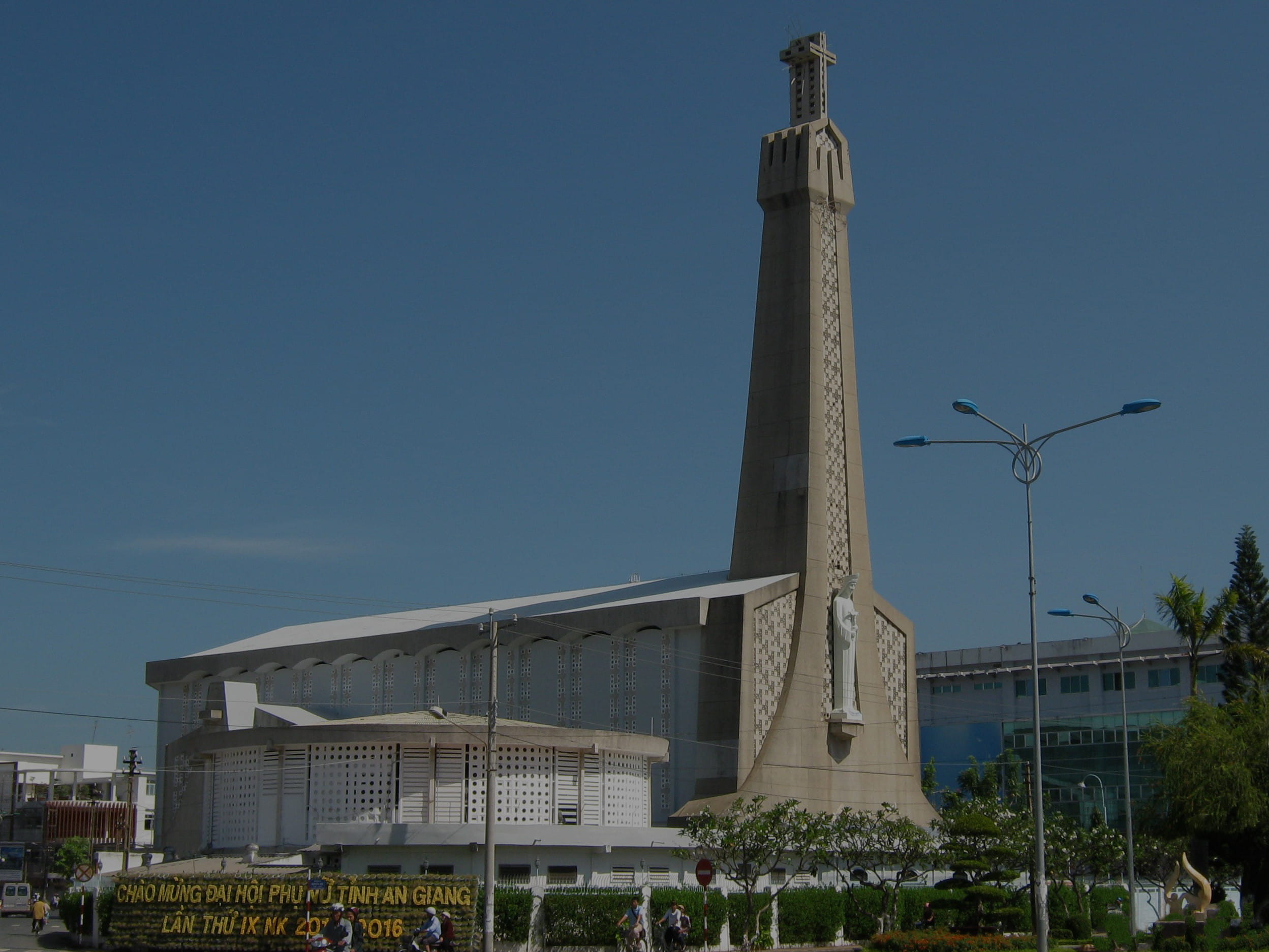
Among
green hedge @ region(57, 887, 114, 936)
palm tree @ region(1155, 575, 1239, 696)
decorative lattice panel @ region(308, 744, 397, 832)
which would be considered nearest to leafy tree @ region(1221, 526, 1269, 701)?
palm tree @ region(1155, 575, 1239, 696)

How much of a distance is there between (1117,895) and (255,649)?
133 ft

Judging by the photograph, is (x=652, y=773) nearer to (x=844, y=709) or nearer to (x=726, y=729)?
(x=726, y=729)

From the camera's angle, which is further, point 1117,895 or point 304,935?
point 1117,895

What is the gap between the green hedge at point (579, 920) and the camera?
38.3m

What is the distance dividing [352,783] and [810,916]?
46.0ft

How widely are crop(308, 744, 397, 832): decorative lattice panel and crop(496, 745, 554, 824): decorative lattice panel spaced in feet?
10.4

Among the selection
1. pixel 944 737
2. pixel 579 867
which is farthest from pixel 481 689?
pixel 944 737

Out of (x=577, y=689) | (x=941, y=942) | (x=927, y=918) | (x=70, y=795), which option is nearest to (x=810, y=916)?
(x=927, y=918)

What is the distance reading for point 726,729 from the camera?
180 feet

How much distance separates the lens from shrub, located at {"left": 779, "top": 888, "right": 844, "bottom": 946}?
4338 centimetres

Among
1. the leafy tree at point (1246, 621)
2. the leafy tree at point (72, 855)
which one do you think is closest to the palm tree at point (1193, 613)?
the leafy tree at point (1246, 621)

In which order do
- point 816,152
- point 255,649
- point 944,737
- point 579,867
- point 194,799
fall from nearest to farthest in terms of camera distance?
point 579,867
point 194,799
point 816,152
point 255,649
point 944,737

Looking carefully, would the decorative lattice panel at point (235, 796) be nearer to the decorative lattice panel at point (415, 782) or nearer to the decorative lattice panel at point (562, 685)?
the decorative lattice panel at point (415, 782)

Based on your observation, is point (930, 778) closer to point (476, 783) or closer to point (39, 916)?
point (476, 783)
